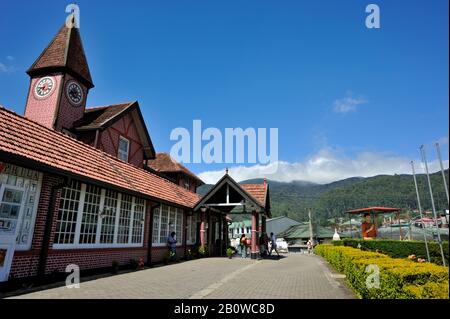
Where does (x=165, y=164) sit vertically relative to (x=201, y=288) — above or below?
→ above

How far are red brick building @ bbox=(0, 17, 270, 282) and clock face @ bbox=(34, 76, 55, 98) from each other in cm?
6

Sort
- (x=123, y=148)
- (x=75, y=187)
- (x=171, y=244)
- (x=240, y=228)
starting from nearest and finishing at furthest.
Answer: (x=75, y=187)
(x=171, y=244)
(x=123, y=148)
(x=240, y=228)

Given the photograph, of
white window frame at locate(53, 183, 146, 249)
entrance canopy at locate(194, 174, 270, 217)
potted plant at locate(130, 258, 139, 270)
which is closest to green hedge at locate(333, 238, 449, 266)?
entrance canopy at locate(194, 174, 270, 217)

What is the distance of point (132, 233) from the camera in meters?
13.9

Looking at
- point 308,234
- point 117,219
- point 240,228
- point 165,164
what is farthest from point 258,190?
point 240,228

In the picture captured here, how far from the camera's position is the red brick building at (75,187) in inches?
342

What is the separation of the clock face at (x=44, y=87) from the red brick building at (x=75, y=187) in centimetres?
6

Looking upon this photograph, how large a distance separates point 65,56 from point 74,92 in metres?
2.11

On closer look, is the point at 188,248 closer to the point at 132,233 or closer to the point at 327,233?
the point at 132,233

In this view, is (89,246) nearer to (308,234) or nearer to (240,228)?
(308,234)

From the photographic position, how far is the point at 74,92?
18.6 meters

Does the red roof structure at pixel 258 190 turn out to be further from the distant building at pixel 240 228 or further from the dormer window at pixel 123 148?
the distant building at pixel 240 228
